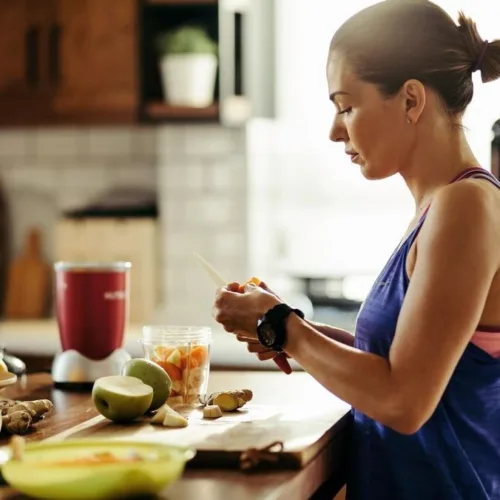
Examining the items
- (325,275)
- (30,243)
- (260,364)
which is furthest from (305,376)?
(30,243)

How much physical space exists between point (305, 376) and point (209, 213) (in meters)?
1.59

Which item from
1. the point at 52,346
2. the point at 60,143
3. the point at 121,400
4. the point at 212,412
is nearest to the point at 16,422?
the point at 121,400

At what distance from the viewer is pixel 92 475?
47.1 inches

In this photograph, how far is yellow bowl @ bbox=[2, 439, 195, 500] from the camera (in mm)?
1204

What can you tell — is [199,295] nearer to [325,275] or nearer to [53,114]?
[325,275]

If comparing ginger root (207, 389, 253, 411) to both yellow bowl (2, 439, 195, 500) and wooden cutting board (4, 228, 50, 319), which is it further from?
wooden cutting board (4, 228, 50, 319)

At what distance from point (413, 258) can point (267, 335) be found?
265 mm

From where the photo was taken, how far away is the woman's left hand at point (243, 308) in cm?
169

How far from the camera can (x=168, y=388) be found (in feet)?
5.91

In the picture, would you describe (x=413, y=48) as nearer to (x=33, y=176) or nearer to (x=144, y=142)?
(x=144, y=142)

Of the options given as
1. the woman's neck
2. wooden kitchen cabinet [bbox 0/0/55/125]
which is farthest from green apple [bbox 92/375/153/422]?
wooden kitchen cabinet [bbox 0/0/55/125]

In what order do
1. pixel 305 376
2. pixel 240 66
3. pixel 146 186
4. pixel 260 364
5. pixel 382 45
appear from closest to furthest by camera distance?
pixel 382 45 → pixel 305 376 → pixel 260 364 → pixel 240 66 → pixel 146 186

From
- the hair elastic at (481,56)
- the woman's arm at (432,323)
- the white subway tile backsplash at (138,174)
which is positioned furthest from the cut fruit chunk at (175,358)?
the white subway tile backsplash at (138,174)

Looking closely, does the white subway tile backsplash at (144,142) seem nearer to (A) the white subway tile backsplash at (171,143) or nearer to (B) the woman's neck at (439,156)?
(A) the white subway tile backsplash at (171,143)
